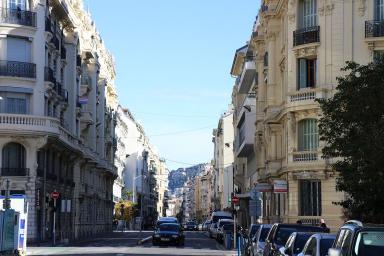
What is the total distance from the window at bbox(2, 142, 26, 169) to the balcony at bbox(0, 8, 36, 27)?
810 cm

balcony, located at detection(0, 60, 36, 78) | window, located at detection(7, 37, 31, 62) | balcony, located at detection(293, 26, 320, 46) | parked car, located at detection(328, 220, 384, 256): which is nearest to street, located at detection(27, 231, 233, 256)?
balcony, located at detection(0, 60, 36, 78)

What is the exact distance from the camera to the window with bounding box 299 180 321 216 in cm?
4455

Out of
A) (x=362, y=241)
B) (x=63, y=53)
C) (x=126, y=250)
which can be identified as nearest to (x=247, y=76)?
(x=63, y=53)

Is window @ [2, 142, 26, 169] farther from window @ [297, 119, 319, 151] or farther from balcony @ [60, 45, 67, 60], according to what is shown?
window @ [297, 119, 319, 151]

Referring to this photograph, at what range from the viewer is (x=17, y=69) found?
5353 cm

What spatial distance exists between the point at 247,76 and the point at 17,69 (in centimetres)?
2573

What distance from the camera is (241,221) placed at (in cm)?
8969

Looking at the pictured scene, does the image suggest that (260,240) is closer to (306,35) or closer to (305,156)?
(305,156)

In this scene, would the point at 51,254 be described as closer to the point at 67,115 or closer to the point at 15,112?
the point at 15,112

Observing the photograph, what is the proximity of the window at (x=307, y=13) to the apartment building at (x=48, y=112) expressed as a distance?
723 inches

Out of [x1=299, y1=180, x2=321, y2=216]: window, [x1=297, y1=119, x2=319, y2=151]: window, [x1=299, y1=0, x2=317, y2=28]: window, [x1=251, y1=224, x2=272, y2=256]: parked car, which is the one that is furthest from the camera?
[x1=299, y1=0, x2=317, y2=28]: window

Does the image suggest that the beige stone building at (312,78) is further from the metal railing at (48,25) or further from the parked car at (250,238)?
the metal railing at (48,25)

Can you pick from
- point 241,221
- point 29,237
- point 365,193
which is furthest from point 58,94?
point 365,193

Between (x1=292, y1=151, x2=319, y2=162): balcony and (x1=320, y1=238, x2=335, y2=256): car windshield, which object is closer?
(x1=320, y1=238, x2=335, y2=256): car windshield
